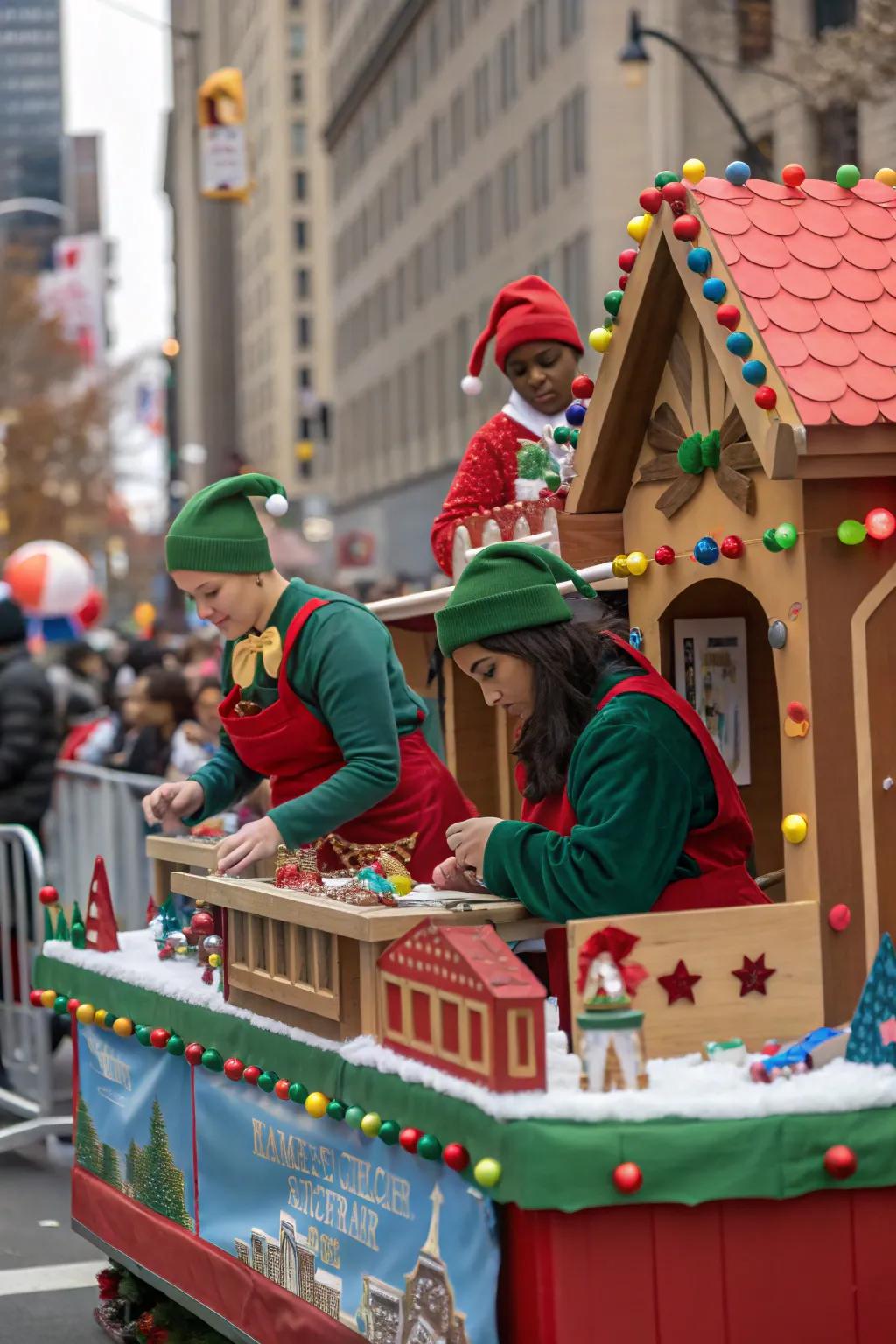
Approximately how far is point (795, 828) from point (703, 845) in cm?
23

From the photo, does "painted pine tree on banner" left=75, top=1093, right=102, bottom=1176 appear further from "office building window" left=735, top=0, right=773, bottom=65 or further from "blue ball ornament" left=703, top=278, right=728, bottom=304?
"office building window" left=735, top=0, right=773, bottom=65

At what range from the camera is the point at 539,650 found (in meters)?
4.17

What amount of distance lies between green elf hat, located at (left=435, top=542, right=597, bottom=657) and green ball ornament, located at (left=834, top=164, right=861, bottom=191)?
1286 millimetres

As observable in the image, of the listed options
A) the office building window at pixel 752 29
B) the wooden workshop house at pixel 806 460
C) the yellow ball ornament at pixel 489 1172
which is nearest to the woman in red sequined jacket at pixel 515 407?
the wooden workshop house at pixel 806 460

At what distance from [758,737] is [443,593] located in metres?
1.00

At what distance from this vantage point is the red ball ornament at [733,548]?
454 cm

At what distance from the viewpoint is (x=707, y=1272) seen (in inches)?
146

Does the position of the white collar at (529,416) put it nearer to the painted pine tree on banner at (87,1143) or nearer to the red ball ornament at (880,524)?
the red ball ornament at (880,524)

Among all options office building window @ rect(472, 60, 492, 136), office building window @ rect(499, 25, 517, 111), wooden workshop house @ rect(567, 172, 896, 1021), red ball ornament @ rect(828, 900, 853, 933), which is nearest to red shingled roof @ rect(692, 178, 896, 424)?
wooden workshop house @ rect(567, 172, 896, 1021)

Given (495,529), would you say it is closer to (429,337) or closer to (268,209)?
(429,337)

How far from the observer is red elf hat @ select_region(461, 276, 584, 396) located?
6375mm

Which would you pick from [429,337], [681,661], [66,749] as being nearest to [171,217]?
[429,337]

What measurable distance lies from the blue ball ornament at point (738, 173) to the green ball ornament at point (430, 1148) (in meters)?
2.22

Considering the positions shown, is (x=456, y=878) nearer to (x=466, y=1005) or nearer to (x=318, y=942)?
(x=318, y=942)
